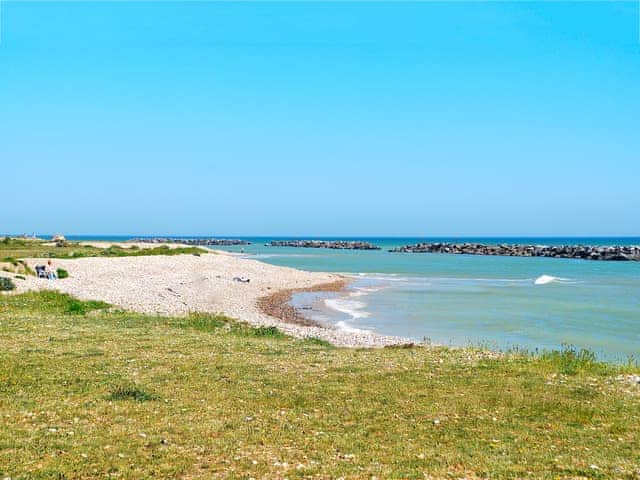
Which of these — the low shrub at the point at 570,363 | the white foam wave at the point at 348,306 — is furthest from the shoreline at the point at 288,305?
the low shrub at the point at 570,363

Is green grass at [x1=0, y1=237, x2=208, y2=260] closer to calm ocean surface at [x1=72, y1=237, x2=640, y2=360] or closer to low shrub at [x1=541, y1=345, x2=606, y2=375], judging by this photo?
calm ocean surface at [x1=72, y1=237, x2=640, y2=360]

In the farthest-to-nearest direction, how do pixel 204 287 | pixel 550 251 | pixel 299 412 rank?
pixel 550 251 → pixel 204 287 → pixel 299 412

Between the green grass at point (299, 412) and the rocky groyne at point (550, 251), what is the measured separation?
4910 inches

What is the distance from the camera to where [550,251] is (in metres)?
149

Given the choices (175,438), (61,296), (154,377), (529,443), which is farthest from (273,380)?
(61,296)

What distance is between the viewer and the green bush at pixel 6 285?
3350cm

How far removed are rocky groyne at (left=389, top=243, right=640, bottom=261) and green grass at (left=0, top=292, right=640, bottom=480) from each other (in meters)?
125

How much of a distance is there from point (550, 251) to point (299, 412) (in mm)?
147165

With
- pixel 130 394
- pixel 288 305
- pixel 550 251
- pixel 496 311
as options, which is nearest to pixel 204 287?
pixel 288 305

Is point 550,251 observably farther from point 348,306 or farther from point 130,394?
point 130,394

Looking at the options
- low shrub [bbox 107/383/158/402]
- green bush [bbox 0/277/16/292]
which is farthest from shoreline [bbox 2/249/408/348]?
low shrub [bbox 107/383/158/402]

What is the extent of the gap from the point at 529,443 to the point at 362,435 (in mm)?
3030

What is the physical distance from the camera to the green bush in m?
33.5

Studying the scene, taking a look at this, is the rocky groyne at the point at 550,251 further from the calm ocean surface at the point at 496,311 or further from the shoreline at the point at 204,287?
the shoreline at the point at 204,287
